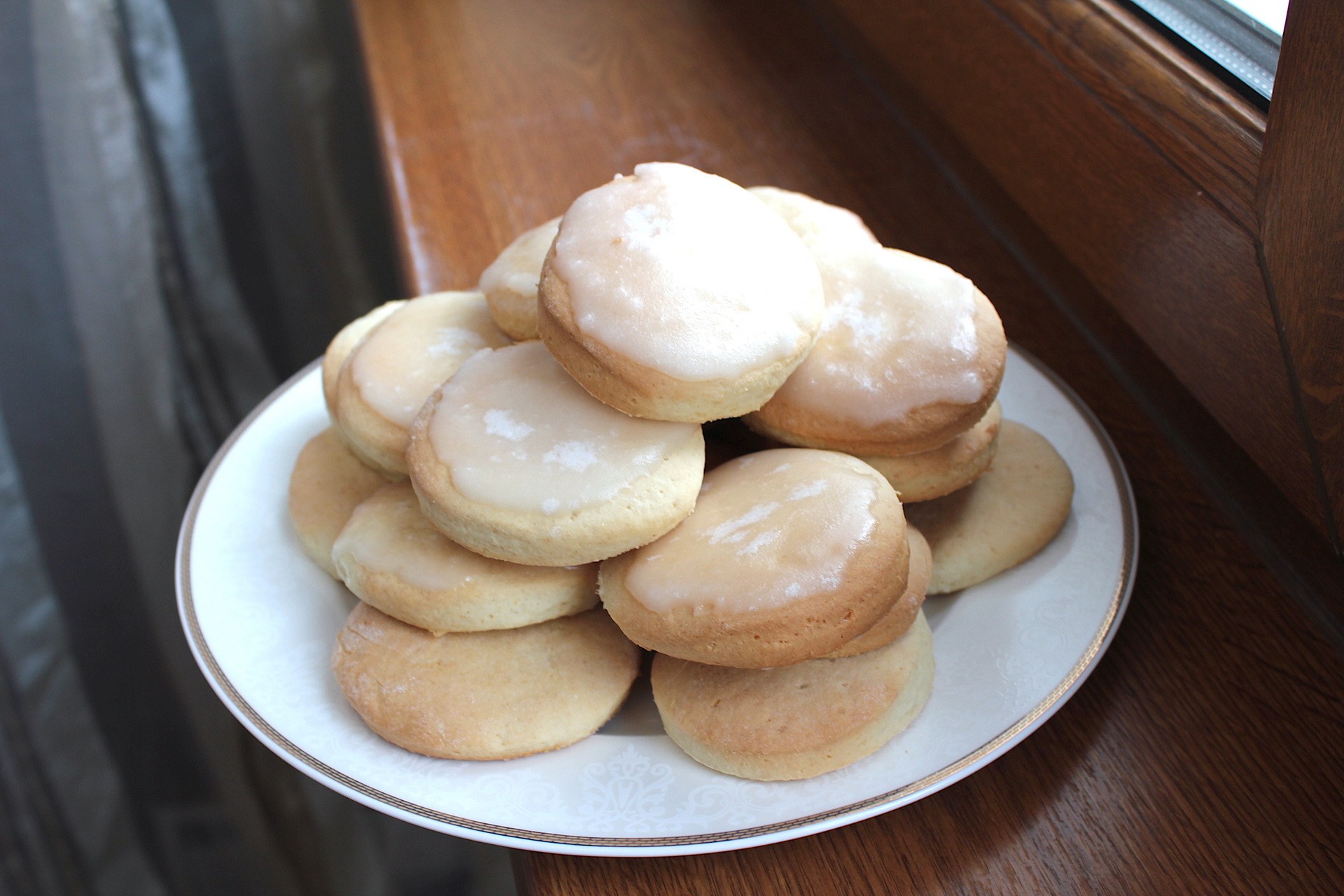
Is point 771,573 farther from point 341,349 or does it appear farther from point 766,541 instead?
point 341,349

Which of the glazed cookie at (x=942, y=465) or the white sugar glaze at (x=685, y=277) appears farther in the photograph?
the glazed cookie at (x=942, y=465)

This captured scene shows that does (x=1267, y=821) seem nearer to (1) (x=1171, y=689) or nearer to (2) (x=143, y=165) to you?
(1) (x=1171, y=689)

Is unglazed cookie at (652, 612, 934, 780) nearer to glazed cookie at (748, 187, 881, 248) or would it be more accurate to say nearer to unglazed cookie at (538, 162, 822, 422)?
unglazed cookie at (538, 162, 822, 422)

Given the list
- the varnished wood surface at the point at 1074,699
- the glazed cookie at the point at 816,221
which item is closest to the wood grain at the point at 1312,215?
the varnished wood surface at the point at 1074,699

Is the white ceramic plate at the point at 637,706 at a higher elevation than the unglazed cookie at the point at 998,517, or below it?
below

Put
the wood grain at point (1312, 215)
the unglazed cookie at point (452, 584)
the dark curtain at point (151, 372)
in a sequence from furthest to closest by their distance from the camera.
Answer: the dark curtain at point (151, 372), the unglazed cookie at point (452, 584), the wood grain at point (1312, 215)

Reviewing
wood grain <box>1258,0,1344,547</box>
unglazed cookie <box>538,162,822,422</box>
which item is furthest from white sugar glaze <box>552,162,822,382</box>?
wood grain <box>1258,0,1344,547</box>

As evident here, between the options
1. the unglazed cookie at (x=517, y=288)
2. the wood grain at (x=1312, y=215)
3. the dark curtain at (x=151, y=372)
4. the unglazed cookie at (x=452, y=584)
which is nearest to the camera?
the wood grain at (x=1312, y=215)

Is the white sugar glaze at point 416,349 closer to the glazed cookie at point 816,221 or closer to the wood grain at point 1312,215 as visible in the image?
the glazed cookie at point 816,221
